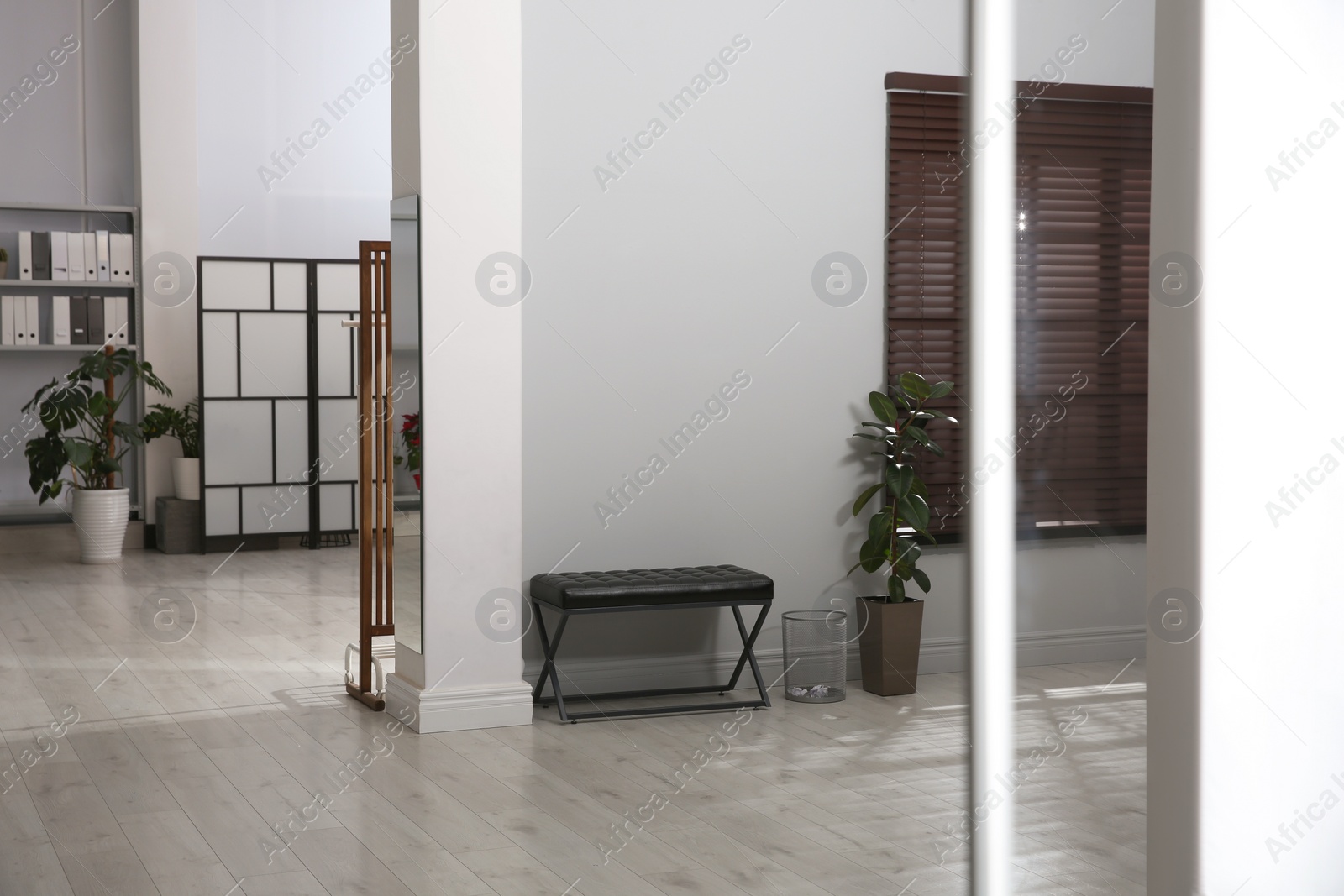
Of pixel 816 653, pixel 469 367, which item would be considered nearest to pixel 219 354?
pixel 469 367

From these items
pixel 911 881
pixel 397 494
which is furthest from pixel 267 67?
pixel 911 881

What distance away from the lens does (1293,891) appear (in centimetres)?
100

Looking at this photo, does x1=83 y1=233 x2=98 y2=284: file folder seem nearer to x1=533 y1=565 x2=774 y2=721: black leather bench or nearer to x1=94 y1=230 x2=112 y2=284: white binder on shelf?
x1=94 y1=230 x2=112 y2=284: white binder on shelf

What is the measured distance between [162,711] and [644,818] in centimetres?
190

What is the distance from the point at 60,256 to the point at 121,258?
0.36 metres

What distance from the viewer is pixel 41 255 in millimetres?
7961

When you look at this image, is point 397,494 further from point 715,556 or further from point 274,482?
point 274,482

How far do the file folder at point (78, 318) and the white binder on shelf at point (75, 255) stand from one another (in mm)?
137

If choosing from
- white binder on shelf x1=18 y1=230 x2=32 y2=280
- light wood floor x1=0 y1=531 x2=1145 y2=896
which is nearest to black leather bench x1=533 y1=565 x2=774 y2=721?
light wood floor x1=0 y1=531 x2=1145 y2=896

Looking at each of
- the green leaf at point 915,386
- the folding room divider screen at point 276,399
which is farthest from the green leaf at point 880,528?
the folding room divider screen at point 276,399

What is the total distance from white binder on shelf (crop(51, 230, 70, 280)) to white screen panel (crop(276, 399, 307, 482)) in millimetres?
1565

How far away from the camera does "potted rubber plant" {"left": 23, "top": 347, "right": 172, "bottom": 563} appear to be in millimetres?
7484

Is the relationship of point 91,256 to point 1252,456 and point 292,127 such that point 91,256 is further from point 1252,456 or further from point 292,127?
point 1252,456

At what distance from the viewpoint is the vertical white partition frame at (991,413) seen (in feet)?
3.58
